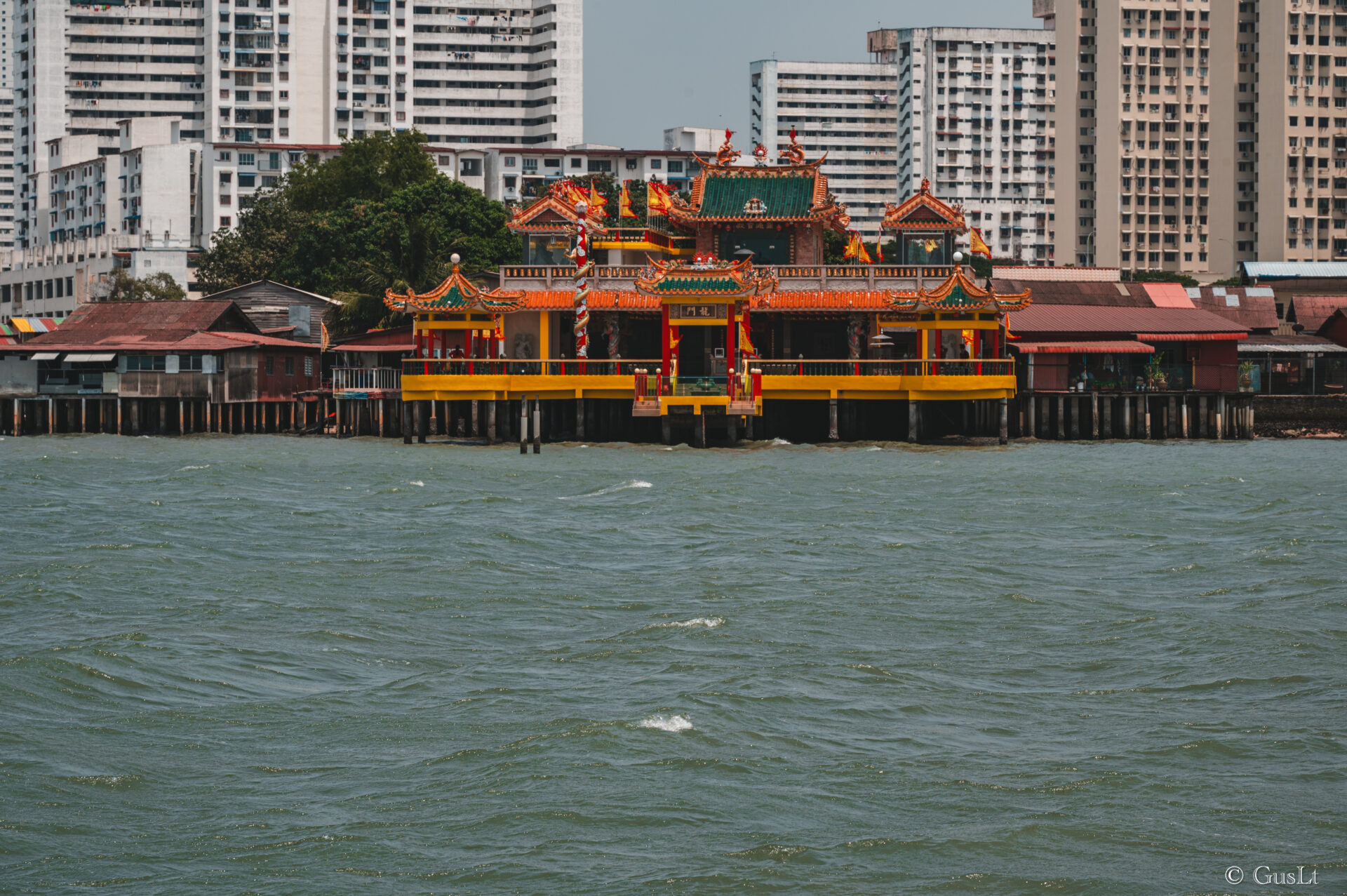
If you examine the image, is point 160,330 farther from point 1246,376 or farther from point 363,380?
point 1246,376

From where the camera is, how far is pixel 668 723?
16.2 m

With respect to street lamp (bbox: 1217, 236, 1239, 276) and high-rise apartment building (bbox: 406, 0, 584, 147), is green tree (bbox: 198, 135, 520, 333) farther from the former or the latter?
street lamp (bbox: 1217, 236, 1239, 276)

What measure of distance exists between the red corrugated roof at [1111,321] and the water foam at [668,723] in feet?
162

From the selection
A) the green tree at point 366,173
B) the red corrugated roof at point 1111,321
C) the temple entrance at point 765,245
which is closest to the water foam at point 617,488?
the temple entrance at point 765,245

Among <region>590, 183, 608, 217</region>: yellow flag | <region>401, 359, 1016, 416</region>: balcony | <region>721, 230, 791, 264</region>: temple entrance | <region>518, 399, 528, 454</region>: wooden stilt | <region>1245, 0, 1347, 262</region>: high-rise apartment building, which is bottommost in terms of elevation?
<region>518, 399, 528, 454</region>: wooden stilt

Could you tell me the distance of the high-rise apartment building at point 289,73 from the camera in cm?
15750

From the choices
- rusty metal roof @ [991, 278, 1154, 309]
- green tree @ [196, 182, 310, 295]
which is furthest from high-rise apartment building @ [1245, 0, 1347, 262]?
green tree @ [196, 182, 310, 295]

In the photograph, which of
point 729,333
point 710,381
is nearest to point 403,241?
point 729,333

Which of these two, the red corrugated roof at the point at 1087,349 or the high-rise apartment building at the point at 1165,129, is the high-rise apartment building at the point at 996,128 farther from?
the red corrugated roof at the point at 1087,349

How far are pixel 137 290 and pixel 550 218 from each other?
162 ft

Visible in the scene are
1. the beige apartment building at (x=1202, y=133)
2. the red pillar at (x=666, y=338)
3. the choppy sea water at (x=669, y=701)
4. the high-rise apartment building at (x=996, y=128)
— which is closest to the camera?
the choppy sea water at (x=669, y=701)

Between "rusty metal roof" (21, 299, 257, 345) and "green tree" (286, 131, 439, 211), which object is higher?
"green tree" (286, 131, 439, 211)

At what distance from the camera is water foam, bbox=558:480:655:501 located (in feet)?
120

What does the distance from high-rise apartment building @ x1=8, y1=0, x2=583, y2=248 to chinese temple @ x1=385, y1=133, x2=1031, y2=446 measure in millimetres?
95369
